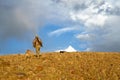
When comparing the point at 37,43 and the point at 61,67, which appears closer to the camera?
the point at 61,67

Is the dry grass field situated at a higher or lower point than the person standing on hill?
lower

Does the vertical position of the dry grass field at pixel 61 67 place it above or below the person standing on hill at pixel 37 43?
below

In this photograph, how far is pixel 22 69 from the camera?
3856 cm

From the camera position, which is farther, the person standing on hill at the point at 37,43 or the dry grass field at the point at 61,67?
the person standing on hill at the point at 37,43

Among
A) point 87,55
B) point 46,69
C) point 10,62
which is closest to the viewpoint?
point 46,69

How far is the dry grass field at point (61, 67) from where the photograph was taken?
3663cm

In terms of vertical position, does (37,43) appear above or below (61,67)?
above

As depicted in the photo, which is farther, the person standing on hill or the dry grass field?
the person standing on hill

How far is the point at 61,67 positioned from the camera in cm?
3909

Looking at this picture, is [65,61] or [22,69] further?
[65,61]

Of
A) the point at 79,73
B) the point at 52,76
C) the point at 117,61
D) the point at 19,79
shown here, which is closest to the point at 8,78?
the point at 19,79

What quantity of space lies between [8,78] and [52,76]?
4.52 m

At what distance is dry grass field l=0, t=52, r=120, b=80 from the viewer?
36634 millimetres

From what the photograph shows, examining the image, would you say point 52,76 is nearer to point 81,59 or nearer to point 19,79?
point 19,79
